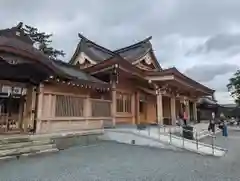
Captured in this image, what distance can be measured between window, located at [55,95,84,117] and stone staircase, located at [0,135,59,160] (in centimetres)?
164

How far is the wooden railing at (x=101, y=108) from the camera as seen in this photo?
12695 mm

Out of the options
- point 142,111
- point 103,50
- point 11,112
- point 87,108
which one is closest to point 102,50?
point 103,50

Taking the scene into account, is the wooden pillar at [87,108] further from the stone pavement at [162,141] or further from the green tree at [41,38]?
the green tree at [41,38]

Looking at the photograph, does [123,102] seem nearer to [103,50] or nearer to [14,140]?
[103,50]

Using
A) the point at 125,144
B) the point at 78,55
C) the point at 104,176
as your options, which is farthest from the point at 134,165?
the point at 78,55

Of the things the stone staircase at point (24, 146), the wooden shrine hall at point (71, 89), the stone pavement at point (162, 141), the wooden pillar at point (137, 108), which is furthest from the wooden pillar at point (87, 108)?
the wooden pillar at point (137, 108)

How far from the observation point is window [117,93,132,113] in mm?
15665

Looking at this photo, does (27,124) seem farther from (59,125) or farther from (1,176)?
(1,176)

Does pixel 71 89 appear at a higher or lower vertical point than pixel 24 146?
higher

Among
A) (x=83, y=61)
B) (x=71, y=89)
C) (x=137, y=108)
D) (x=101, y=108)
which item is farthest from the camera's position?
(x=83, y=61)

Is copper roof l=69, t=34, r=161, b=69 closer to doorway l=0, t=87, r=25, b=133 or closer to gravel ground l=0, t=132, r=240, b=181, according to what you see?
doorway l=0, t=87, r=25, b=133

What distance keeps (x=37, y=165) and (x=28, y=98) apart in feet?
15.0

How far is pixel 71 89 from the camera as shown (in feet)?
38.6

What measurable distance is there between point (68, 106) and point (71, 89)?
852mm
